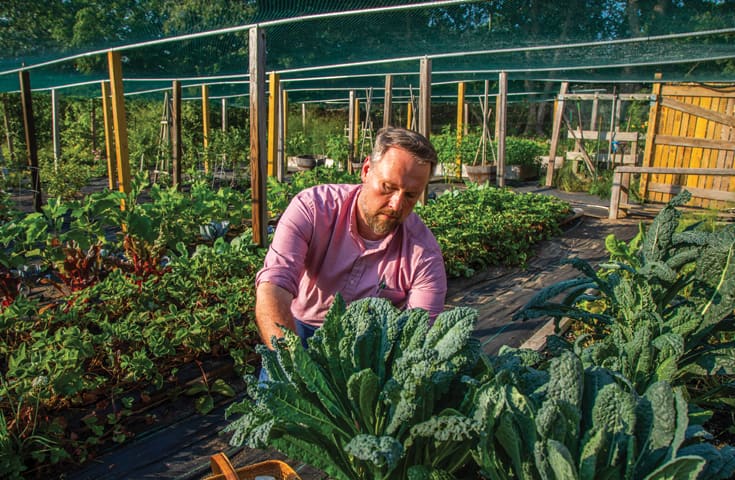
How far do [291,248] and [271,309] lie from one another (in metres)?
0.33

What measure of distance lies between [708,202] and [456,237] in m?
6.03

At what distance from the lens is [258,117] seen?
4.04 metres

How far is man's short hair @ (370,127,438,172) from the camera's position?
1.82 m

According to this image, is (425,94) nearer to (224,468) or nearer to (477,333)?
(477,333)

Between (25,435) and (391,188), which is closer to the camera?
(391,188)

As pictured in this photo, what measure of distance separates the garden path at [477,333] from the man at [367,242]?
622 mm

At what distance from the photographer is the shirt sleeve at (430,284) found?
198cm

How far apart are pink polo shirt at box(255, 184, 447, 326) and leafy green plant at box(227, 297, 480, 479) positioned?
1004 mm

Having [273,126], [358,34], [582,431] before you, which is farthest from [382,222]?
[273,126]

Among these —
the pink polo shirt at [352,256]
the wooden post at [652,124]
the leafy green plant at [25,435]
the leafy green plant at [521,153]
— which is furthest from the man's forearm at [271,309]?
the leafy green plant at [521,153]

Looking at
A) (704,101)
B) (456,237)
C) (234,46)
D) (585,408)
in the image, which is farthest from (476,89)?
(585,408)

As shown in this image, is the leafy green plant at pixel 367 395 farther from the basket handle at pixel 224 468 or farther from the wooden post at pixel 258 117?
the wooden post at pixel 258 117

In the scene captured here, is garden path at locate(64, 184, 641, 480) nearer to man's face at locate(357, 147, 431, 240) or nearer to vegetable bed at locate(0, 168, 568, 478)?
vegetable bed at locate(0, 168, 568, 478)

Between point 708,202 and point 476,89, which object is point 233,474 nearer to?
point 708,202
